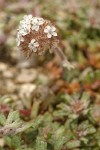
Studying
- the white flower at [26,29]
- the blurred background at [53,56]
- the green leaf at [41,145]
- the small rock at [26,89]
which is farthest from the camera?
the blurred background at [53,56]

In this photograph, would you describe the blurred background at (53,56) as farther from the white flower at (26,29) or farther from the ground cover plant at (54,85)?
the white flower at (26,29)

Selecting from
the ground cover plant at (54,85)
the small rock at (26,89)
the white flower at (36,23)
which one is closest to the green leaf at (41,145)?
the ground cover plant at (54,85)

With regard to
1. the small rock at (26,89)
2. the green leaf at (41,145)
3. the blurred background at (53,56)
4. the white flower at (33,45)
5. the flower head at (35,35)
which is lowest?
the green leaf at (41,145)

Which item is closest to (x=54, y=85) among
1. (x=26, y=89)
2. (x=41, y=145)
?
(x=26, y=89)

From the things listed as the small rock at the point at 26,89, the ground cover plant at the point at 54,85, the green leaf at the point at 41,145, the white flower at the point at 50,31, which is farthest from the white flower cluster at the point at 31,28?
the small rock at the point at 26,89

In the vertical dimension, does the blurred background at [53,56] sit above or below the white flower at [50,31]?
above

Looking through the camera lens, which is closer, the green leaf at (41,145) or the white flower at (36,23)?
the green leaf at (41,145)

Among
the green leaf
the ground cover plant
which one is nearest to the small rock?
the ground cover plant

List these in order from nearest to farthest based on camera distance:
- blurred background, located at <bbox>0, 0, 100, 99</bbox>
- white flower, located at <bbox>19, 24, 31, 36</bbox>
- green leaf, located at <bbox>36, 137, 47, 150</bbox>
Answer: green leaf, located at <bbox>36, 137, 47, 150</bbox>
white flower, located at <bbox>19, 24, 31, 36</bbox>
blurred background, located at <bbox>0, 0, 100, 99</bbox>

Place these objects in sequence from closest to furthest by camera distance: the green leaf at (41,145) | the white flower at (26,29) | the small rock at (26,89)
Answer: the green leaf at (41,145), the white flower at (26,29), the small rock at (26,89)

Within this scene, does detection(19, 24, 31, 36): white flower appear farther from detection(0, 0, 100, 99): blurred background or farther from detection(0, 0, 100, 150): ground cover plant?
detection(0, 0, 100, 99): blurred background

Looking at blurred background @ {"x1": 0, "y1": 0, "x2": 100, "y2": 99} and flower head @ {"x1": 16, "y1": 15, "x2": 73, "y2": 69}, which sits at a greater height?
blurred background @ {"x1": 0, "y1": 0, "x2": 100, "y2": 99}
